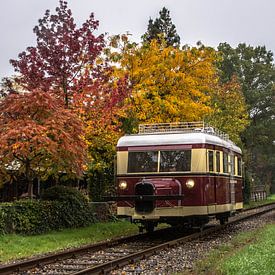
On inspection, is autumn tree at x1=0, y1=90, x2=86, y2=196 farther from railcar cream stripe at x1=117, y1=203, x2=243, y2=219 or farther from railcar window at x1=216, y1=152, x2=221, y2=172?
railcar window at x1=216, y1=152, x2=221, y2=172

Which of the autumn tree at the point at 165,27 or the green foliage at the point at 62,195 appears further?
the autumn tree at the point at 165,27

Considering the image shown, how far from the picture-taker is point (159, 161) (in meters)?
16.0

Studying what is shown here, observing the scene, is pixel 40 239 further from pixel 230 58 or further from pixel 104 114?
pixel 230 58

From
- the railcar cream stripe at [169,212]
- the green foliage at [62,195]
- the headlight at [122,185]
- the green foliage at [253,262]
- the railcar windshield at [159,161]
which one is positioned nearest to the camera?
the green foliage at [253,262]

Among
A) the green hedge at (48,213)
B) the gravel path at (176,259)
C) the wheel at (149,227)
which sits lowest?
the gravel path at (176,259)

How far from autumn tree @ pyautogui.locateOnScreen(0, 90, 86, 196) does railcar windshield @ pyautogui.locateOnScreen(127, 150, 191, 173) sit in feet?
5.81

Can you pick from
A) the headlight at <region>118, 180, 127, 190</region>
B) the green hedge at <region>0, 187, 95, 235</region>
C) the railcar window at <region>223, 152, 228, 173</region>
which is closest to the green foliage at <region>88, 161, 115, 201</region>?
the green hedge at <region>0, 187, 95, 235</region>

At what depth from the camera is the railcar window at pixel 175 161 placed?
15773 mm

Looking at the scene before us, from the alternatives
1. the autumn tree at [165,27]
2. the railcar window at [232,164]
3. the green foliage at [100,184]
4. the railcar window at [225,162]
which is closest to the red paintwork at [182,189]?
the railcar window at [225,162]

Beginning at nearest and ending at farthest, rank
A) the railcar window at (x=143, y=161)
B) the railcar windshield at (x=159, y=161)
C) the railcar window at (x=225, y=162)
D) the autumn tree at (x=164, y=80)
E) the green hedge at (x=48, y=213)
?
the green hedge at (x=48, y=213)
the railcar windshield at (x=159, y=161)
the railcar window at (x=143, y=161)
the railcar window at (x=225, y=162)
the autumn tree at (x=164, y=80)

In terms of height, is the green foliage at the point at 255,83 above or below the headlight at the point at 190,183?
above

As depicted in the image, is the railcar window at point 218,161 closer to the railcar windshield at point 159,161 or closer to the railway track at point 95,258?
the railcar windshield at point 159,161

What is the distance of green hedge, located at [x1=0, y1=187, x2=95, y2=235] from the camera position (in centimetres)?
1568

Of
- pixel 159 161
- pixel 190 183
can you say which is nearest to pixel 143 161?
pixel 159 161
